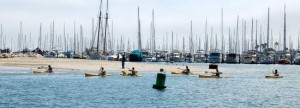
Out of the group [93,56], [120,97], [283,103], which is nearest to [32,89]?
[120,97]

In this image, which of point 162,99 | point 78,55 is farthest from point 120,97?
point 78,55

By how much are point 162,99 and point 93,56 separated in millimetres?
96583

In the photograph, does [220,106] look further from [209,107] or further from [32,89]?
[32,89]

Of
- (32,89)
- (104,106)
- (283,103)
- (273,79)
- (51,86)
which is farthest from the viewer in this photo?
(273,79)

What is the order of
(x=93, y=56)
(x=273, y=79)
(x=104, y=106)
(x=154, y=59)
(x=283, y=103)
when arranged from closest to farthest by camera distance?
(x=104, y=106) < (x=283, y=103) < (x=273, y=79) < (x=93, y=56) < (x=154, y=59)

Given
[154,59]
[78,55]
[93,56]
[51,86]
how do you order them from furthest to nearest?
[154,59]
[78,55]
[93,56]
[51,86]

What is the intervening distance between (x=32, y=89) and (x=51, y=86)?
4309 millimetres

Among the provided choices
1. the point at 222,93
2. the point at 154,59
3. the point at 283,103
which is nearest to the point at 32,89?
the point at 222,93

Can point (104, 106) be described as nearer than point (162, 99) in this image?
Yes

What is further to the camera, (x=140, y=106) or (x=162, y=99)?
(x=162, y=99)

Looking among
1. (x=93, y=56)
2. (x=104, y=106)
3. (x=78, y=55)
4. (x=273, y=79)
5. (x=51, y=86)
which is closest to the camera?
(x=104, y=106)

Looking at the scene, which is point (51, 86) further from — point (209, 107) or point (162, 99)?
point (209, 107)

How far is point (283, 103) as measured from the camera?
43.3 meters

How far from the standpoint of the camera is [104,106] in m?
37.3
